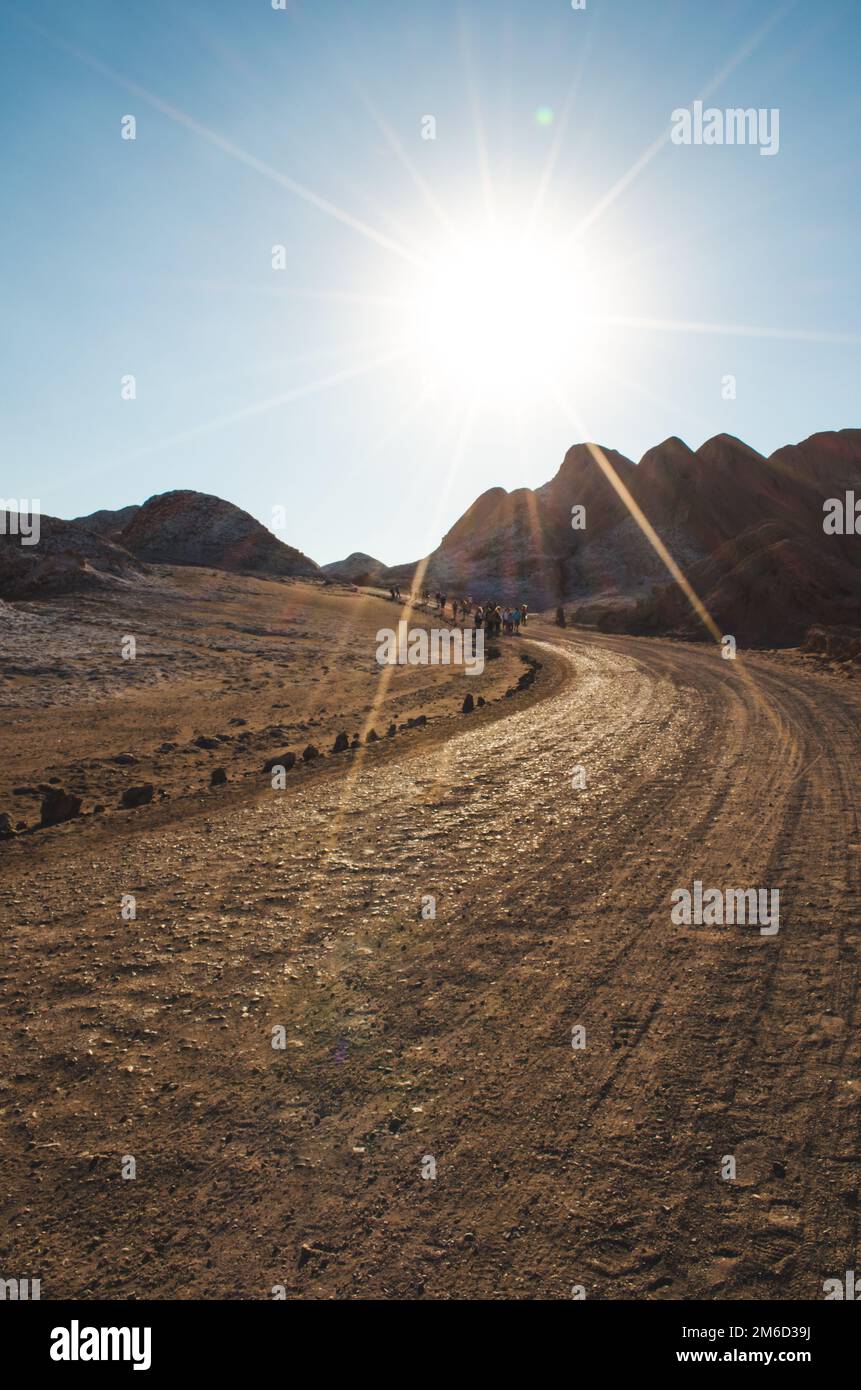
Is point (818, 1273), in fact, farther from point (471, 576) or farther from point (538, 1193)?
point (471, 576)

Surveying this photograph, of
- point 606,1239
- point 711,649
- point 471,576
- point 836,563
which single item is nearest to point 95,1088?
point 606,1239

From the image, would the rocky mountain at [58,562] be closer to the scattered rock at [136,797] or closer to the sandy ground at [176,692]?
the sandy ground at [176,692]

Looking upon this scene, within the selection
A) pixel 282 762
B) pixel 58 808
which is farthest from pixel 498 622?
pixel 58 808

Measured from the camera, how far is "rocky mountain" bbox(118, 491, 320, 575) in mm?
82250

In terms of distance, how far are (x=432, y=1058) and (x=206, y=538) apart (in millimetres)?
87354

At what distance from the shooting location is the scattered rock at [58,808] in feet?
32.1

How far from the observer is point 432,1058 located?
468 cm

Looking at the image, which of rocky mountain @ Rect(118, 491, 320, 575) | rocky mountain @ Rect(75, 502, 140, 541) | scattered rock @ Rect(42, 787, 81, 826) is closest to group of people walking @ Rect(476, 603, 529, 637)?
scattered rock @ Rect(42, 787, 81, 826)

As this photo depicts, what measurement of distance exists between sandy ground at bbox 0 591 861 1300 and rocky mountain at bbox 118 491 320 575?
7363 centimetres

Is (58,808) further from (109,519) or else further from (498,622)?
(109,519)

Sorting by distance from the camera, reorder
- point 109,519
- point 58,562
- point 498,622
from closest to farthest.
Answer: point 58,562 → point 498,622 → point 109,519

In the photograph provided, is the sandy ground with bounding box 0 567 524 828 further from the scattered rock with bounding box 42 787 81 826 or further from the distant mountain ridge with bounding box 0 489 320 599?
the distant mountain ridge with bounding box 0 489 320 599

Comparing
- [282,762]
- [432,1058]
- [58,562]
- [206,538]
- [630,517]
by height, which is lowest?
[432,1058]

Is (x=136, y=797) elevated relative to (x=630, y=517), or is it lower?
lower
